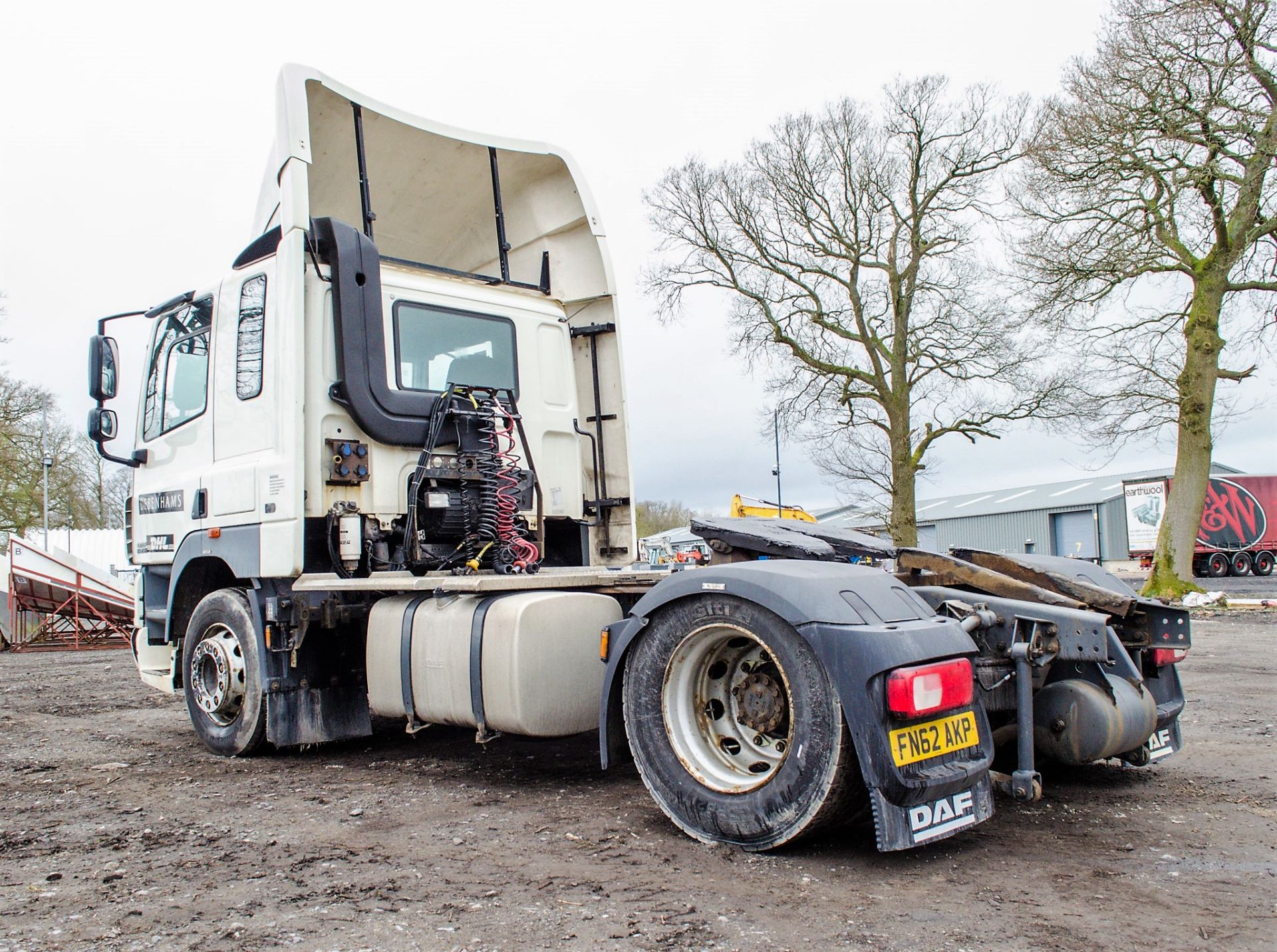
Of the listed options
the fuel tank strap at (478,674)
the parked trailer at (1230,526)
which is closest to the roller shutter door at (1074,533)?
the parked trailer at (1230,526)

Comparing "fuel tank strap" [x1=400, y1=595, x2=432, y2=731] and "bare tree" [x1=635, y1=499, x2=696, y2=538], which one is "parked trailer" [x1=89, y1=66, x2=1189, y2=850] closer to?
"fuel tank strap" [x1=400, y1=595, x2=432, y2=731]

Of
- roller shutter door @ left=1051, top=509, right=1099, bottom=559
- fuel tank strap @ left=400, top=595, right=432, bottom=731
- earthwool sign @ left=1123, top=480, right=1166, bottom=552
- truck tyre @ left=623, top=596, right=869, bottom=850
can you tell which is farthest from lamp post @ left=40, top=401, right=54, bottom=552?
roller shutter door @ left=1051, top=509, right=1099, bottom=559

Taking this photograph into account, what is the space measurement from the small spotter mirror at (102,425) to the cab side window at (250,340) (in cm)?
137

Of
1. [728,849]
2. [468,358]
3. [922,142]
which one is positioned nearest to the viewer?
[728,849]

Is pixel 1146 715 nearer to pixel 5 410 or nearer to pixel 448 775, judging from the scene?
pixel 448 775

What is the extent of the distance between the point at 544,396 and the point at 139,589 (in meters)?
3.07

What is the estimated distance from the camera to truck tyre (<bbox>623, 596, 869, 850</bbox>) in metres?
3.32

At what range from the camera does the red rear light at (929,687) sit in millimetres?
3166

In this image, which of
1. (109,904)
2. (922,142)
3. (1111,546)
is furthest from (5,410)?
(1111,546)

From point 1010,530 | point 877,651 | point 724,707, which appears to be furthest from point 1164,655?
point 1010,530

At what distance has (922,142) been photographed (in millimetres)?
23719

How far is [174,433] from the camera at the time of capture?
654 centimetres

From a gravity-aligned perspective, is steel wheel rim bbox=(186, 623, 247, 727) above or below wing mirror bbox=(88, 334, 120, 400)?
below

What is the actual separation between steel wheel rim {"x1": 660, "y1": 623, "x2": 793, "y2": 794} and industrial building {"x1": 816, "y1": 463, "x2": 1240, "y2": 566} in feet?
124
